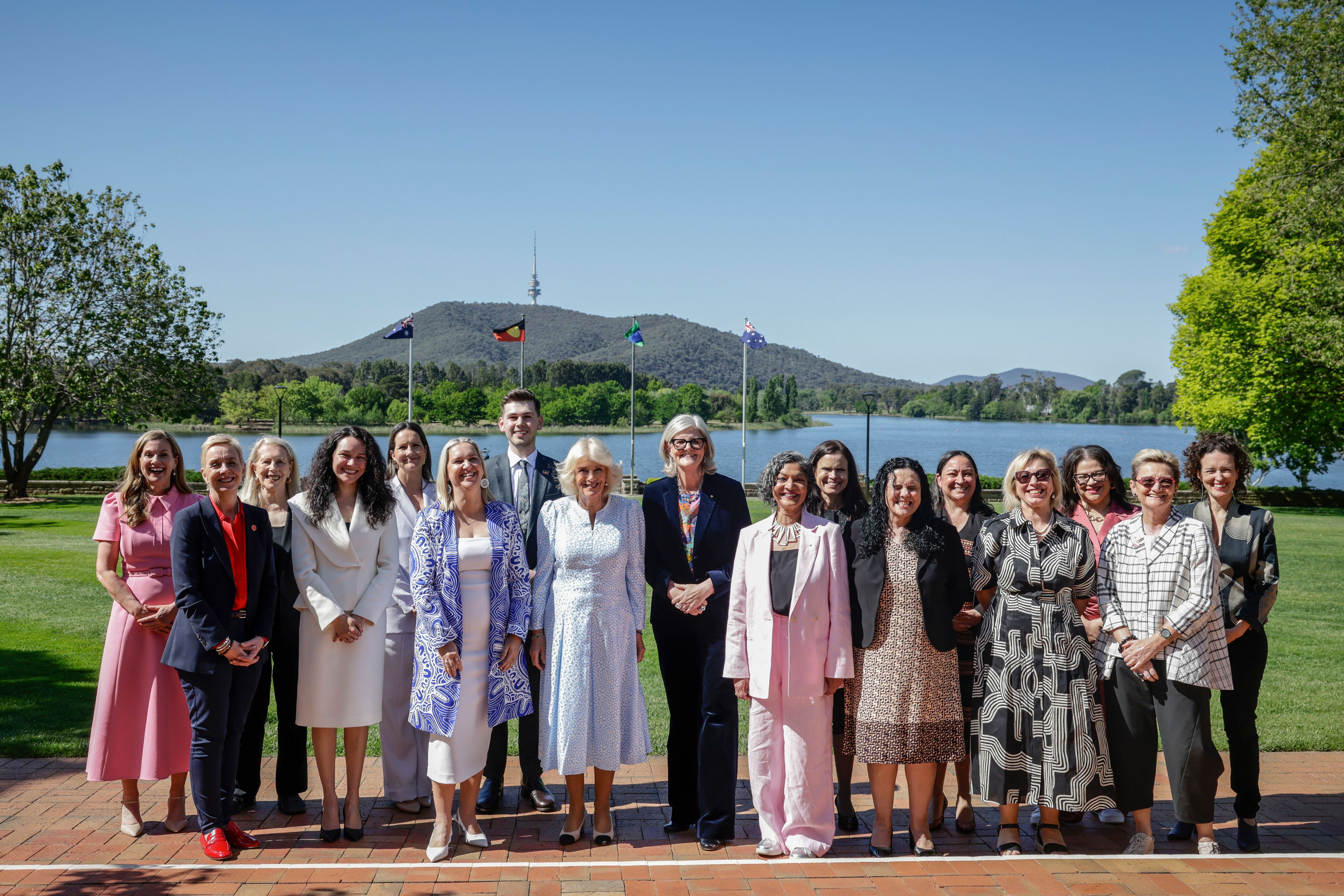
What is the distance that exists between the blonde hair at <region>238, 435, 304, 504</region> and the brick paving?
66.3 inches

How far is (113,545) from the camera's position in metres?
4.45

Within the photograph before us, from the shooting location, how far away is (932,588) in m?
4.20

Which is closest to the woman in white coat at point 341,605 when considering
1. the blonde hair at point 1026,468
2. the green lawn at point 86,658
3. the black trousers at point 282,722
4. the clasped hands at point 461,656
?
the black trousers at point 282,722

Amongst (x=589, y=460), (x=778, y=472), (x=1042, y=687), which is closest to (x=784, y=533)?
(x=778, y=472)

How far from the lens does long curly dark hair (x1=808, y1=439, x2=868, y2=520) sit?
15.4 feet

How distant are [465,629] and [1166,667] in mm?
3400

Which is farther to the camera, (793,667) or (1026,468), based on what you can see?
(1026,468)

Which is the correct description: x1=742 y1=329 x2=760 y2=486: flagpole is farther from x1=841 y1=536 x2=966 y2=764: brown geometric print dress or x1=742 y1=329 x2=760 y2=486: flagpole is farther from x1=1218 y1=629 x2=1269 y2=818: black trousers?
x1=841 y1=536 x2=966 y2=764: brown geometric print dress

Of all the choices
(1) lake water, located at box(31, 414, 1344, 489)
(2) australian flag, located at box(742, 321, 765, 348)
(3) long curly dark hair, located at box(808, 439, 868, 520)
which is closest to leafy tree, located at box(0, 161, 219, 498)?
(1) lake water, located at box(31, 414, 1344, 489)

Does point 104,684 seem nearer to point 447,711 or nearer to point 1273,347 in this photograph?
point 447,711

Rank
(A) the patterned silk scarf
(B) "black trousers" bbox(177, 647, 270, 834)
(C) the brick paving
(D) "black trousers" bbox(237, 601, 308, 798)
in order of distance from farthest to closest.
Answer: (D) "black trousers" bbox(237, 601, 308, 798) → (A) the patterned silk scarf → (B) "black trousers" bbox(177, 647, 270, 834) → (C) the brick paving

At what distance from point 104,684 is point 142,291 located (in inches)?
1286

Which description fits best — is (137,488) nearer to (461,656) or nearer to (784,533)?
(461,656)

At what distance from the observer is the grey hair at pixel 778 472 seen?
4.36 metres
